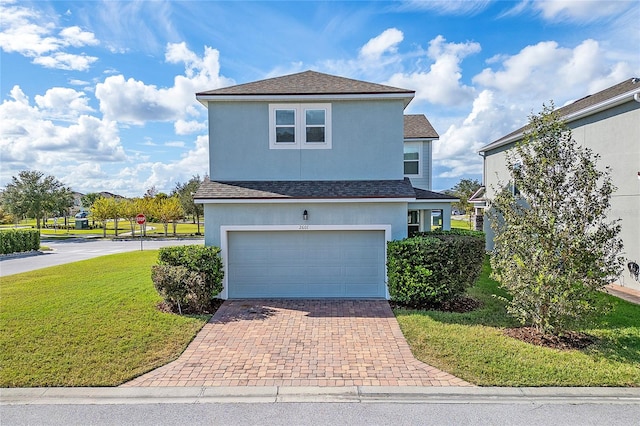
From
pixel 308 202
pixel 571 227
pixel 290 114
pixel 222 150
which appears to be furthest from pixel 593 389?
pixel 222 150

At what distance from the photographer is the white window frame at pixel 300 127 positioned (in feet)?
37.6

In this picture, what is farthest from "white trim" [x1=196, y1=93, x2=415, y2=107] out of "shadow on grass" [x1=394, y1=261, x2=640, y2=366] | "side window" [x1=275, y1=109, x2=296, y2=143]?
"shadow on grass" [x1=394, y1=261, x2=640, y2=366]

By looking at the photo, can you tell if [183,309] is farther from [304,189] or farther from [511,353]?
[511,353]

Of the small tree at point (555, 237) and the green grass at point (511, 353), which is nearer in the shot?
the green grass at point (511, 353)

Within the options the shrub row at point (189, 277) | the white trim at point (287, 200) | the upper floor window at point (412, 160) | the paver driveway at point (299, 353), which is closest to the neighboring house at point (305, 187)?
the white trim at point (287, 200)

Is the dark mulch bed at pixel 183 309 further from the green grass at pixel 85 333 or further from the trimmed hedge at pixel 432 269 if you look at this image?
the trimmed hedge at pixel 432 269

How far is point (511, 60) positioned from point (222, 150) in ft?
40.1

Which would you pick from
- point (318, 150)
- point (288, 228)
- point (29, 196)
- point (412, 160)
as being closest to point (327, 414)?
point (288, 228)

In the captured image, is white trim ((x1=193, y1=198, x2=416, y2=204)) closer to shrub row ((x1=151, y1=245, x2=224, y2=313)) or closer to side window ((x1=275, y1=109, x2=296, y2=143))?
shrub row ((x1=151, y1=245, x2=224, y2=313))

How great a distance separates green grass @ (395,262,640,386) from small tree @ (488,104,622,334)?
0.67 meters

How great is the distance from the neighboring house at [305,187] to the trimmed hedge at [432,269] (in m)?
1.22

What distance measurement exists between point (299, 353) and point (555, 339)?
200 inches

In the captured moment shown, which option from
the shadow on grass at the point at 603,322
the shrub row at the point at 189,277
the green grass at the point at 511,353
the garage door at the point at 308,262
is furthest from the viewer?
the garage door at the point at 308,262

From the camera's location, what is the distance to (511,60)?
48.7 feet
